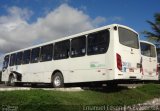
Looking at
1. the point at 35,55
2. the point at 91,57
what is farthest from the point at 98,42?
the point at 35,55

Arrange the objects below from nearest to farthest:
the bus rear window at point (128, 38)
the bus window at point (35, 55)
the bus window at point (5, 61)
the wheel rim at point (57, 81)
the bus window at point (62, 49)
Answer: the bus rear window at point (128, 38) < the bus window at point (62, 49) < the wheel rim at point (57, 81) < the bus window at point (35, 55) < the bus window at point (5, 61)

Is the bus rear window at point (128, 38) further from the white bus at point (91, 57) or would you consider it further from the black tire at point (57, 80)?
the black tire at point (57, 80)

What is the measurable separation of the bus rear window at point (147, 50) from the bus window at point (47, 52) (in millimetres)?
5807

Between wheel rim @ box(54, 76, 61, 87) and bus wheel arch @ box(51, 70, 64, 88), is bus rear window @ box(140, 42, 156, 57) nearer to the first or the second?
bus wheel arch @ box(51, 70, 64, 88)

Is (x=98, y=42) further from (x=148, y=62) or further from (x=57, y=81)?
(x=148, y=62)

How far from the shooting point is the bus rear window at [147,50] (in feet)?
60.5

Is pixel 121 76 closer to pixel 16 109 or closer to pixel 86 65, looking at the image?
pixel 86 65

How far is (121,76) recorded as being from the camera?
42.0ft

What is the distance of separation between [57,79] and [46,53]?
2.21 meters

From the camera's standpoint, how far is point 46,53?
18.0 m

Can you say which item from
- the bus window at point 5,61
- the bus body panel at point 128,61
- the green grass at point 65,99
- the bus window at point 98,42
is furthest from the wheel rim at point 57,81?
the bus window at point 5,61

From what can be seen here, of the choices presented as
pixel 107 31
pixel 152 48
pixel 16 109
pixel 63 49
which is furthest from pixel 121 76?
pixel 152 48

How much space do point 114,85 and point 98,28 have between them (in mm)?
3225

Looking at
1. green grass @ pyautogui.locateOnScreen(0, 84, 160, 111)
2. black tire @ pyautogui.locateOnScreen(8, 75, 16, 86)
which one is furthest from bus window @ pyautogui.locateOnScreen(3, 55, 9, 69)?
green grass @ pyautogui.locateOnScreen(0, 84, 160, 111)
